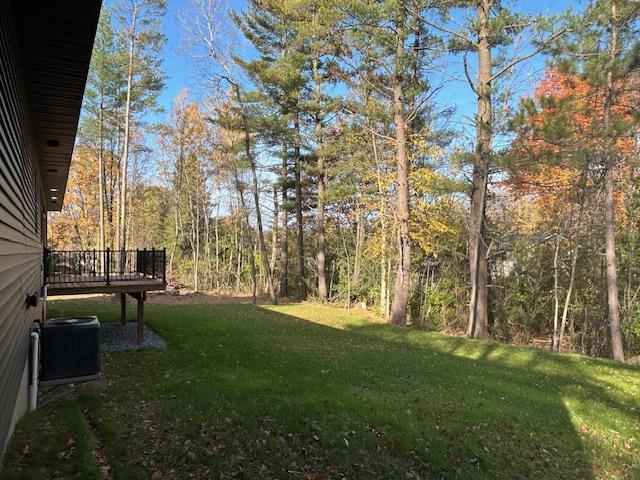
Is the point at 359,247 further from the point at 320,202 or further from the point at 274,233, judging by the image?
the point at 274,233

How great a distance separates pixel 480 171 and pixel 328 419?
9152mm

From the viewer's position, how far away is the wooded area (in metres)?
10.9

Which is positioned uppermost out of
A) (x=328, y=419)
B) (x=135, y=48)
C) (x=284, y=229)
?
(x=135, y=48)

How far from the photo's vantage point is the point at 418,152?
1527 centimetres

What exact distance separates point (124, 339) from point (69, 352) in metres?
3.54

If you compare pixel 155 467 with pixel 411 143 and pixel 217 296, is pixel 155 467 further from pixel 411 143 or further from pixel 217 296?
pixel 217 296

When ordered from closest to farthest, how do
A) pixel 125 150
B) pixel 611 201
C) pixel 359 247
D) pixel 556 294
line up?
pixel 611 201 < pixel 556 294 < pixel 125 150 < pixel 359 247

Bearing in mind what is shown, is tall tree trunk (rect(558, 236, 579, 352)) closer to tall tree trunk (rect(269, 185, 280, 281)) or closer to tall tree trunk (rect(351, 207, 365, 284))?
tall tree trunk (rect(351, 207, 365, 284))

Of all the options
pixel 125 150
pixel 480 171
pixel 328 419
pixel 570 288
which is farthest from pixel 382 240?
pixel 328 419

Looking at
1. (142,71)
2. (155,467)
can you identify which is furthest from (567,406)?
(142,71)

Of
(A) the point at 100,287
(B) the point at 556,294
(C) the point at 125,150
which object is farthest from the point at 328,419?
(C) the point at 125,150

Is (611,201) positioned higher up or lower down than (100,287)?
higher up

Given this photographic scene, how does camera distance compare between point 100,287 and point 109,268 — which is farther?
point 109,268

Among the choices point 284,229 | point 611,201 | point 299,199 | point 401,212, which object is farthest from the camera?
point 284,229
